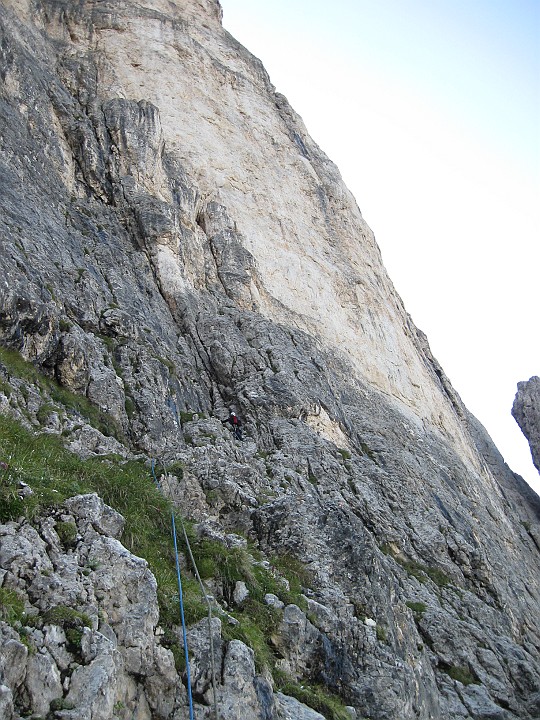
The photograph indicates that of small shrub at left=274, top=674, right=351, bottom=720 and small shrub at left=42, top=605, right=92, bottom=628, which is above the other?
small shrub at left=42, top=605, right=92, bottom=628

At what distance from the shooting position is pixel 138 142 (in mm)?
29984

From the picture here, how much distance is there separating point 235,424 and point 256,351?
3.85 metres

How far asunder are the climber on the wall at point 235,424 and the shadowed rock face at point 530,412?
3186 centimetres

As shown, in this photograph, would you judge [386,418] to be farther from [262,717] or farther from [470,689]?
[262,717]

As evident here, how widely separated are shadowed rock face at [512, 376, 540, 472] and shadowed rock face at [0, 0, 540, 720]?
5096 mm

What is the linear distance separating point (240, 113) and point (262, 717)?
3510 centimetres

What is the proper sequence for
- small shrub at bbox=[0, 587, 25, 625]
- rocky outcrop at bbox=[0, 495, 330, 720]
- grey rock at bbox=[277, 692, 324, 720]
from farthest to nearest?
grey rock at bbox=[277, 692, 324, 720], small shrub at bbox=[0, 587, 25, 625], rocky outcrop at bbox=[0, 495, 330, 720]

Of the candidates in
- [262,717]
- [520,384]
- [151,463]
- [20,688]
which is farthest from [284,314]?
[520,384]

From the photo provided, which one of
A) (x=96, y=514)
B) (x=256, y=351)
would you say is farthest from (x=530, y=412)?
(x=96, y=514)

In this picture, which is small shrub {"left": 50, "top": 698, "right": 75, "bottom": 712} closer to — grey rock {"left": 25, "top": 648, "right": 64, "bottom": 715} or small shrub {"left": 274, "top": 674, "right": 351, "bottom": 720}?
grey rock {"left": 25, "top": 648, "right": 64, "bottom": 715}

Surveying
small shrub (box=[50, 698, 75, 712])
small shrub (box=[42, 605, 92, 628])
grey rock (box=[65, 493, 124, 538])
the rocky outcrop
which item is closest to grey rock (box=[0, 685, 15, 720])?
the rocky outcrop

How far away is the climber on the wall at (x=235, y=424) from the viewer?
21.5m

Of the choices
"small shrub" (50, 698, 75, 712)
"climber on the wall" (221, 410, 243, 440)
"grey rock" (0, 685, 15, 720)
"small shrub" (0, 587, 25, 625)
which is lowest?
"small shrub" (50, 698, 75, 712)

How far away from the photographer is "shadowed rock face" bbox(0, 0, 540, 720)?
16438 mm
